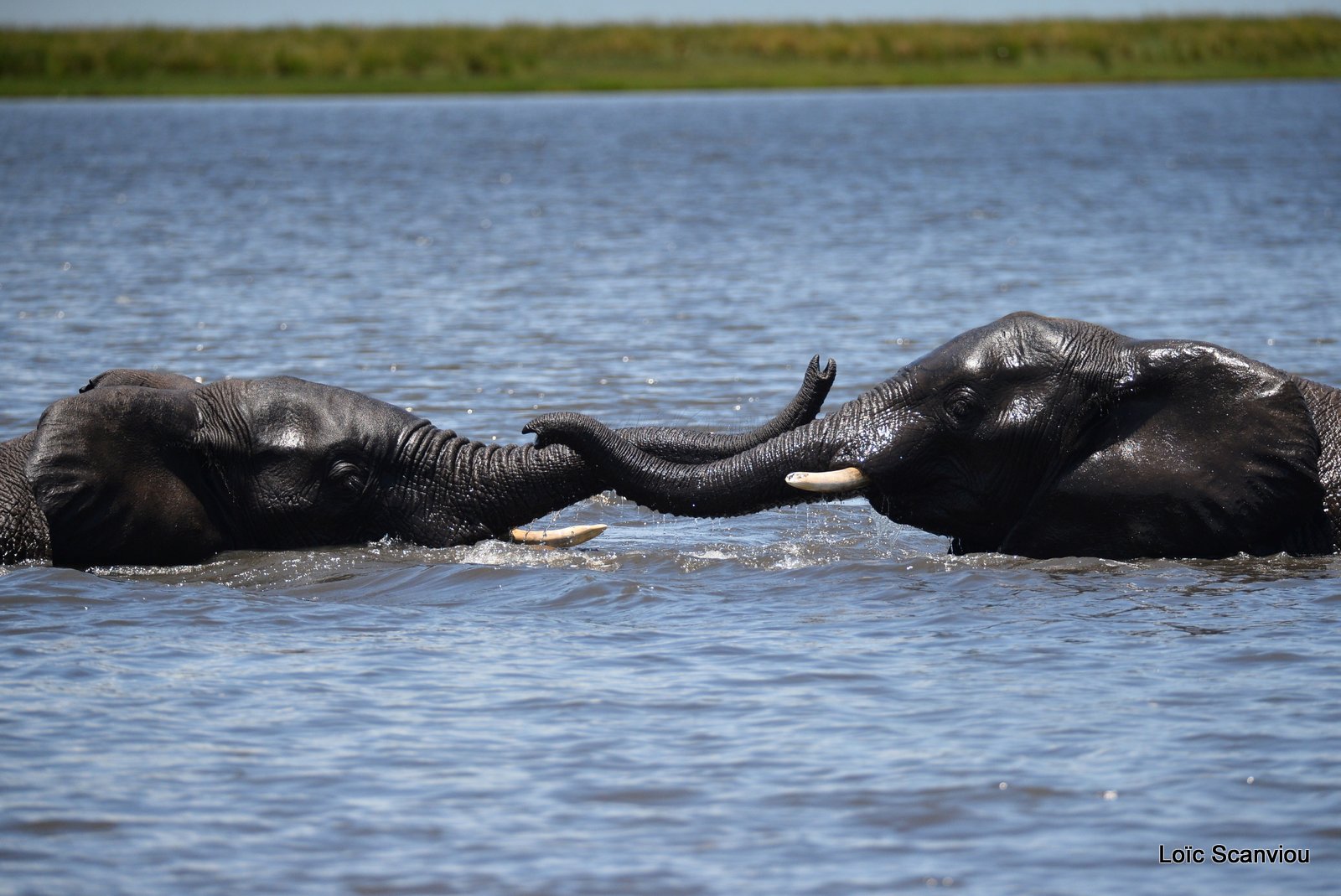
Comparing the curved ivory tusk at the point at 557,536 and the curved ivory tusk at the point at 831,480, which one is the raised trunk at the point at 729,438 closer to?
the curved ivory tusk at the point at 831,480

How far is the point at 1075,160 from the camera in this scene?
4609 centimetres

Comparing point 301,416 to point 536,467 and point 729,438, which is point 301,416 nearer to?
point 536,467

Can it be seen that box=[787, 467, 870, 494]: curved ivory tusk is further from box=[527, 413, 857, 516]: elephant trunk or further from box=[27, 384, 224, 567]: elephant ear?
box=[27, 384, 224, 567]: elephant ear

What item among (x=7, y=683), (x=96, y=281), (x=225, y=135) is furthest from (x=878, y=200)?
(x=225, y=135)

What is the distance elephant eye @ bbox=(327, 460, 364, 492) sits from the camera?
31.6 ft

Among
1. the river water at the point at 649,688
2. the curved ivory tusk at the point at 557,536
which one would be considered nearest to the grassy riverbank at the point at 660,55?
the river water at the point at 649,688

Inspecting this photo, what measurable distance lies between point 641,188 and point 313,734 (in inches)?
1302

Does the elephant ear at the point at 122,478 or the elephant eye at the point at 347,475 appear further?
the elephant eye at the point at 347,475

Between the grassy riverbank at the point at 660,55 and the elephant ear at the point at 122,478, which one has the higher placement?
the grassy riverbank at the point at 660,55

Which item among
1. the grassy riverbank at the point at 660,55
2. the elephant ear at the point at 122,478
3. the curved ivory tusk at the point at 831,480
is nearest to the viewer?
the curved ivory tusk at the point at 831,480

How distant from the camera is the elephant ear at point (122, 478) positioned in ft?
30.6

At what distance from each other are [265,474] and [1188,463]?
442 cm

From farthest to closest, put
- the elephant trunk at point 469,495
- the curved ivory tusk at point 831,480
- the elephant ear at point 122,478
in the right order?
the elephant trunk at point 469,495, the elephant ear at point 122,478, the curved ivory tusk at point 831,480

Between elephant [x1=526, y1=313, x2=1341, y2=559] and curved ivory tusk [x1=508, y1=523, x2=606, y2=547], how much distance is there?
1.49 ft
